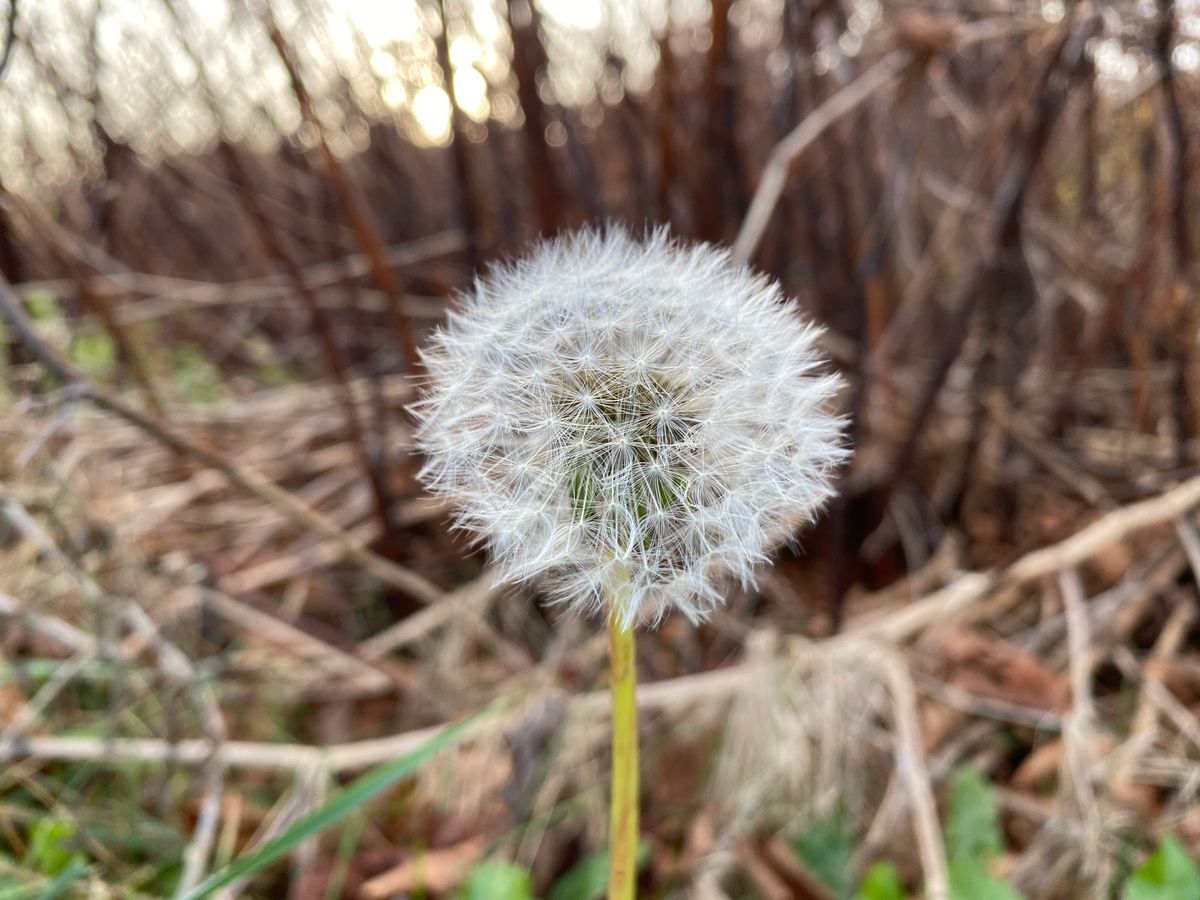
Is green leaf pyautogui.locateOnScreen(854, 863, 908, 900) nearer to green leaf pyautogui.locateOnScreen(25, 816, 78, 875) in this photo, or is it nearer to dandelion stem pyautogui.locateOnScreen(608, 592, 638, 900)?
dandelion stem pyautogui.locateOnScreen(608, 592, 638, 900)

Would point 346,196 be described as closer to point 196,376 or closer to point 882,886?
point 882,886

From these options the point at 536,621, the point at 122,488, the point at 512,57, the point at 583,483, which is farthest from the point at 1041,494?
the point at 122,488

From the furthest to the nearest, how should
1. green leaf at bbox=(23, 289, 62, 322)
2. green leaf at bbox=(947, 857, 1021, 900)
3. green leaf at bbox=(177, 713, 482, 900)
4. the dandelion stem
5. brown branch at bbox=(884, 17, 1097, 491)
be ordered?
green leaf at bbox=(23, 289, 62, 322), brown branch at bbox=(884, 17, 1097, 491), green leaf at bbox=(947, 857, 1021, 900), green leaf at bbox=(177, 713, 482, 900), the dandelion stem

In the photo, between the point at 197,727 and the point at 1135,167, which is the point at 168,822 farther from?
the point at 1135,167

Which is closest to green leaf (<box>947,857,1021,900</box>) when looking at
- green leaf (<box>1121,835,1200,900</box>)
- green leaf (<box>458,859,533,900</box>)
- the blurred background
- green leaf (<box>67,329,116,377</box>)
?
the blurred background

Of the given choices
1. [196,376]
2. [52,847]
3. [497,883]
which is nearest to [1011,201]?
[497,883]
